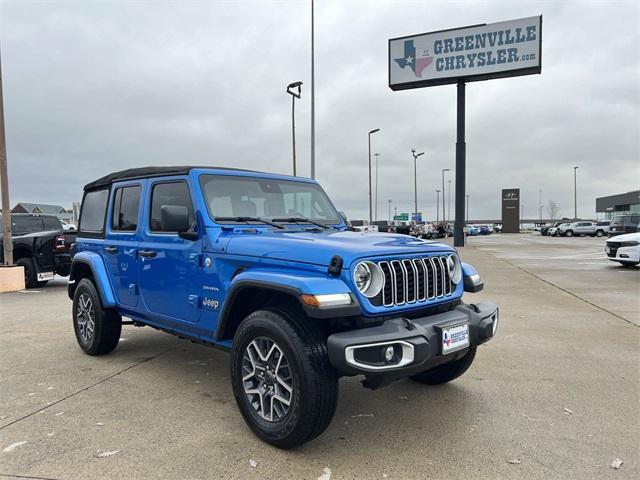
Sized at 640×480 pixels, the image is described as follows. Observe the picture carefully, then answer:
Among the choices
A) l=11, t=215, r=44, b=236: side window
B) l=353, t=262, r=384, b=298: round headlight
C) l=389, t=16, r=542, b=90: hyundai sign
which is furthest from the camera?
l=389, t=16, r=542, b=90: hyundai sign

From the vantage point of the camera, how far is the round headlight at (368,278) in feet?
9.81

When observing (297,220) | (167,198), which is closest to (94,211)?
(167,198)

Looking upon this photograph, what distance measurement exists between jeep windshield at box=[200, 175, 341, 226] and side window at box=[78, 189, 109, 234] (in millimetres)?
1822

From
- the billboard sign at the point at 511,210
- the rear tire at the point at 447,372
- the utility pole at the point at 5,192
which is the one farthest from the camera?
the billboard sign at the point at 511,210

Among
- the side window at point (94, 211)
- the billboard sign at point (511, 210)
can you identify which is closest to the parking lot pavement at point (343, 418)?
the side window at point (94, 211)

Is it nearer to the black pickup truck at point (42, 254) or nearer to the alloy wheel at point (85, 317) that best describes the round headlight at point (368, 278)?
the alloy wheel at point (85, 317)

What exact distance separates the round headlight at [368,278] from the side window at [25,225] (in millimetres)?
11888

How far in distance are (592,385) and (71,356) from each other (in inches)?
207

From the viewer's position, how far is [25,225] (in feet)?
40.2

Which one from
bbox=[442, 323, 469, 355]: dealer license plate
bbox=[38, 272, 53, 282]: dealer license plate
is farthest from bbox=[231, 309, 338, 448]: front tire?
bbox=[38, 272, 53, 282]: dealer license plate

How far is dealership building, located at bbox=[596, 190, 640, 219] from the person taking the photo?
234 feet

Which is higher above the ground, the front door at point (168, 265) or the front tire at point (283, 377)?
the front door at point (168, 265)

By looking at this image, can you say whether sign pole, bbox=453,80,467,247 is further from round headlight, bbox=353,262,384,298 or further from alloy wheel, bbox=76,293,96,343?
round headlight, bbox=353,262,384,298

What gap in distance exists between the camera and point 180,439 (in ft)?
10.6
